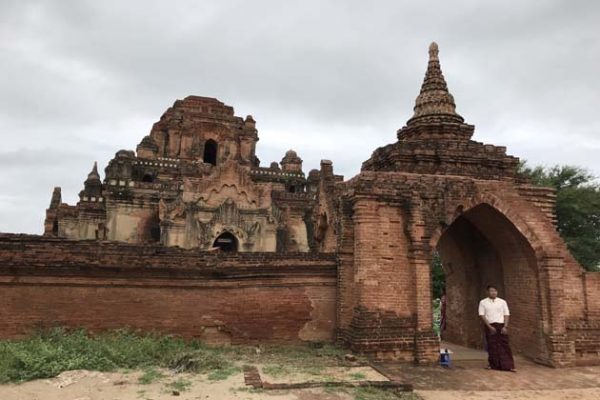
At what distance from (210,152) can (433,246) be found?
2363 cm

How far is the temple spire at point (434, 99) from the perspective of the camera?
41.3ft

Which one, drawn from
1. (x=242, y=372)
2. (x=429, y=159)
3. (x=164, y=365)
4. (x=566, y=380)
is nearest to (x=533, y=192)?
(x=429, y=159)

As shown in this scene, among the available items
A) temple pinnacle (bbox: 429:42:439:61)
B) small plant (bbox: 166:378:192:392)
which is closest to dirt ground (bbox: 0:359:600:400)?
small plant (bbox: 166:378:192:392)

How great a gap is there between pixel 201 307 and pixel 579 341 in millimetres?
8224

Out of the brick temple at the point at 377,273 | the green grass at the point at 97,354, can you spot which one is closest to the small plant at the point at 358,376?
the brick temple at the point at 377,273

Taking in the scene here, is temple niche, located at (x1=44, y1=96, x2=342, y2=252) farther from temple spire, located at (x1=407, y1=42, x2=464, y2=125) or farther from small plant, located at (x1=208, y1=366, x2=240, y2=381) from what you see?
small plant, located at (x1=208, y1=366, x2=240, y2=381)

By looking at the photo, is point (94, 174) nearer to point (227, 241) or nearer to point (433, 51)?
point (227, 241)

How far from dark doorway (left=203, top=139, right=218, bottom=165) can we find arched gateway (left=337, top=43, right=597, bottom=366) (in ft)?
67.7

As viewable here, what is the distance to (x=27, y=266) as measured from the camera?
29.5ft

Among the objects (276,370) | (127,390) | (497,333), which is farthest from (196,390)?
(497,333)

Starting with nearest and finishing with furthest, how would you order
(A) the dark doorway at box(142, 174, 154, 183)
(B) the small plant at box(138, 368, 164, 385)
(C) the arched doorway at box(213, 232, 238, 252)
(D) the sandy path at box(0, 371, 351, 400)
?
(D) the sandy path at box(0, 371, 351, 400)
(B) the small plant at box(138, 368, 164, 385)
(C) the arched doorway at box(213, 232, 238, 252)
(A) the dark doorway at box(142, 174, 154, 183)

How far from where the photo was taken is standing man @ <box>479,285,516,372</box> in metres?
9.41

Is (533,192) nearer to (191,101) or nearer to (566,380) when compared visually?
(566,380)

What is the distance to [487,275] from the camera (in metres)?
12.3
